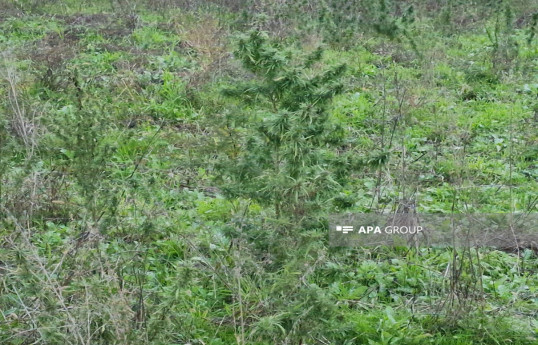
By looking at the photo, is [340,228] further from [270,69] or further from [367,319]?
[270,69]

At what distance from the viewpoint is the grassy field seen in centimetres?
369

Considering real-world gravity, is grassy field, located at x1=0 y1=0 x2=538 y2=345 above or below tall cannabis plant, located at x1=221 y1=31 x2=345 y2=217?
below

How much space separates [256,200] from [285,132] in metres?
0.53

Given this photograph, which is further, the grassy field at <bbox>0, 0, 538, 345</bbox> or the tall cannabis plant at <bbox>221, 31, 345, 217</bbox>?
the tall cannabis plant at <bbox>221, 31, 345, 217</bbox>

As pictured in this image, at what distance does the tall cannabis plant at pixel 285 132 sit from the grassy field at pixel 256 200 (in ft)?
0.04

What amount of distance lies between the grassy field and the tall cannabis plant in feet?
0.04

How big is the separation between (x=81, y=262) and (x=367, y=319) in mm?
1669

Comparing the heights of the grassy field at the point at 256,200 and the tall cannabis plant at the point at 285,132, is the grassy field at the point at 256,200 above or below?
below

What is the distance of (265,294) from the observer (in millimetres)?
3795

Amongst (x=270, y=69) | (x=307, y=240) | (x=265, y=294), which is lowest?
(x=265, y=294)

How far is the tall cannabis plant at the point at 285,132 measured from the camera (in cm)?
392

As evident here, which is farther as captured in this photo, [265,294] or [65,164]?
[65,164]

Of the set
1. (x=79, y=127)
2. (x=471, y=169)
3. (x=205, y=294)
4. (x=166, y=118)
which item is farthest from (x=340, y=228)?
(x=166, y=118)

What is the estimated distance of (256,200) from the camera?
4250 mm
